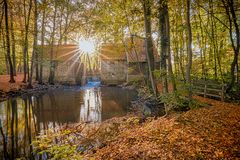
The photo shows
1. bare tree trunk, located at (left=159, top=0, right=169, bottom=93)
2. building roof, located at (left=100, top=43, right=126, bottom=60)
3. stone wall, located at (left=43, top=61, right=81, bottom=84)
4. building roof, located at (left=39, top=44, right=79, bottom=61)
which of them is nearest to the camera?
bare tree trunk, located at (left=159, top=0, right=169, bottom=93)

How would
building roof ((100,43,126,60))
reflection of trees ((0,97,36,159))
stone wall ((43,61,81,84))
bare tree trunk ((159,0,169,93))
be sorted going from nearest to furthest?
reflection of trees ((0,97,36,159)), bare tree trunk ((159,0,169,93)), building roof ((100,43,126,60)), stone wall ((43,61,81,84))

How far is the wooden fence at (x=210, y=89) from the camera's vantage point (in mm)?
10594

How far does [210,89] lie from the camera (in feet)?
38.6

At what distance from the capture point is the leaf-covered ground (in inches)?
164

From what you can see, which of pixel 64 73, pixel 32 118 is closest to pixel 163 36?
pixel 32 118

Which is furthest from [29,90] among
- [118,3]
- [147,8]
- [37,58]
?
[147,8]

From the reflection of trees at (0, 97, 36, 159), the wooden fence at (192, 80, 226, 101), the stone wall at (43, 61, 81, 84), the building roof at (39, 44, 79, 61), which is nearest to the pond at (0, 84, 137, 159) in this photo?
the reflection of trees at (0, 97, 36, 159)

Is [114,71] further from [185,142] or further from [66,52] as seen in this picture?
[185,142]

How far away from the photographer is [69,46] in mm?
28609

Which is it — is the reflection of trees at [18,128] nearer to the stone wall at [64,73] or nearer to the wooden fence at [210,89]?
the wooden fence at [210,89]

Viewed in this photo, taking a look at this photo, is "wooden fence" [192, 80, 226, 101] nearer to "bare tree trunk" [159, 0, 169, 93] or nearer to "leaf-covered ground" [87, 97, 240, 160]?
"bare tree trunk" [159, 0, 169, 93]

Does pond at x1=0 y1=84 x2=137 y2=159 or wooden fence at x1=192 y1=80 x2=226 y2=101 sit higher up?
wooden fence at x1=192 y1=80 x2=226 y2=101

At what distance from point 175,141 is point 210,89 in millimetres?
7998

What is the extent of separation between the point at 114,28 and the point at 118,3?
5.81 ft
